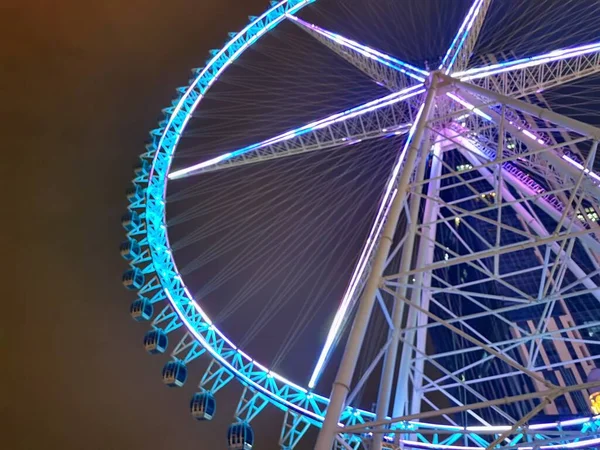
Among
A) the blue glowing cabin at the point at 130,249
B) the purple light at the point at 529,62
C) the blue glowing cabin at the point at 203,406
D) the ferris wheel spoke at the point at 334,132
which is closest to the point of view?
the purple light at the point at 529,62

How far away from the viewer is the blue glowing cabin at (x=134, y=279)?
16.7 metres

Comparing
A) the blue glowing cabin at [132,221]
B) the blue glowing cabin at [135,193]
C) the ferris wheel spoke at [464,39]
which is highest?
the ferris wheel spoke at [464,39]

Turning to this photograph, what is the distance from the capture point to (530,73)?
15.0m

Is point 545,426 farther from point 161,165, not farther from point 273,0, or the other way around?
point 273,0

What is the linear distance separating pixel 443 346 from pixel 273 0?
2792 centimetres

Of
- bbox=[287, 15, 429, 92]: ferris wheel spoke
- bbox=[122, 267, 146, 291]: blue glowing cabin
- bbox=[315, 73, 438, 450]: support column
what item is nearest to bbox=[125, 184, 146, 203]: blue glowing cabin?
bbox=[122, 267, 146, 291]: blue glowing cabin

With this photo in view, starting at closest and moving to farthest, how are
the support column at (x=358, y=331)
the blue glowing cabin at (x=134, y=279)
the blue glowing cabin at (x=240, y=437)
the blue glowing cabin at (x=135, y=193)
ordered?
the support column at (x=358, y=331) < the blue glowing cabin at (x=240, y=437) < the blue glowing cabin at (x=134, y=279) < the blue glowing cabin at (x=135, y=193)

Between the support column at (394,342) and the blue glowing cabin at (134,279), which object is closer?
the support column at (394,342)

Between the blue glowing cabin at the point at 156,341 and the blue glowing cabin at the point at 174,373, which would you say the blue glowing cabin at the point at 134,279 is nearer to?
the blue glowing cabin at the point at 156,341

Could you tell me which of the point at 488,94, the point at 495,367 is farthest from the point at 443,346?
the point at 488,94

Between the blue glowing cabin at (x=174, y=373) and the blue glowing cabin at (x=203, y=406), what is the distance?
81 centimetres

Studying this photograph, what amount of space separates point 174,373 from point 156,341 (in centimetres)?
125

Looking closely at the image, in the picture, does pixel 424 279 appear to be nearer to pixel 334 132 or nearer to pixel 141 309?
pixel 334 132

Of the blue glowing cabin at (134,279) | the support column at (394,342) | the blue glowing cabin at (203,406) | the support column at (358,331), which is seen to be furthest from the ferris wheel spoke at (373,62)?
the blue glowing cabin at (203,406)
